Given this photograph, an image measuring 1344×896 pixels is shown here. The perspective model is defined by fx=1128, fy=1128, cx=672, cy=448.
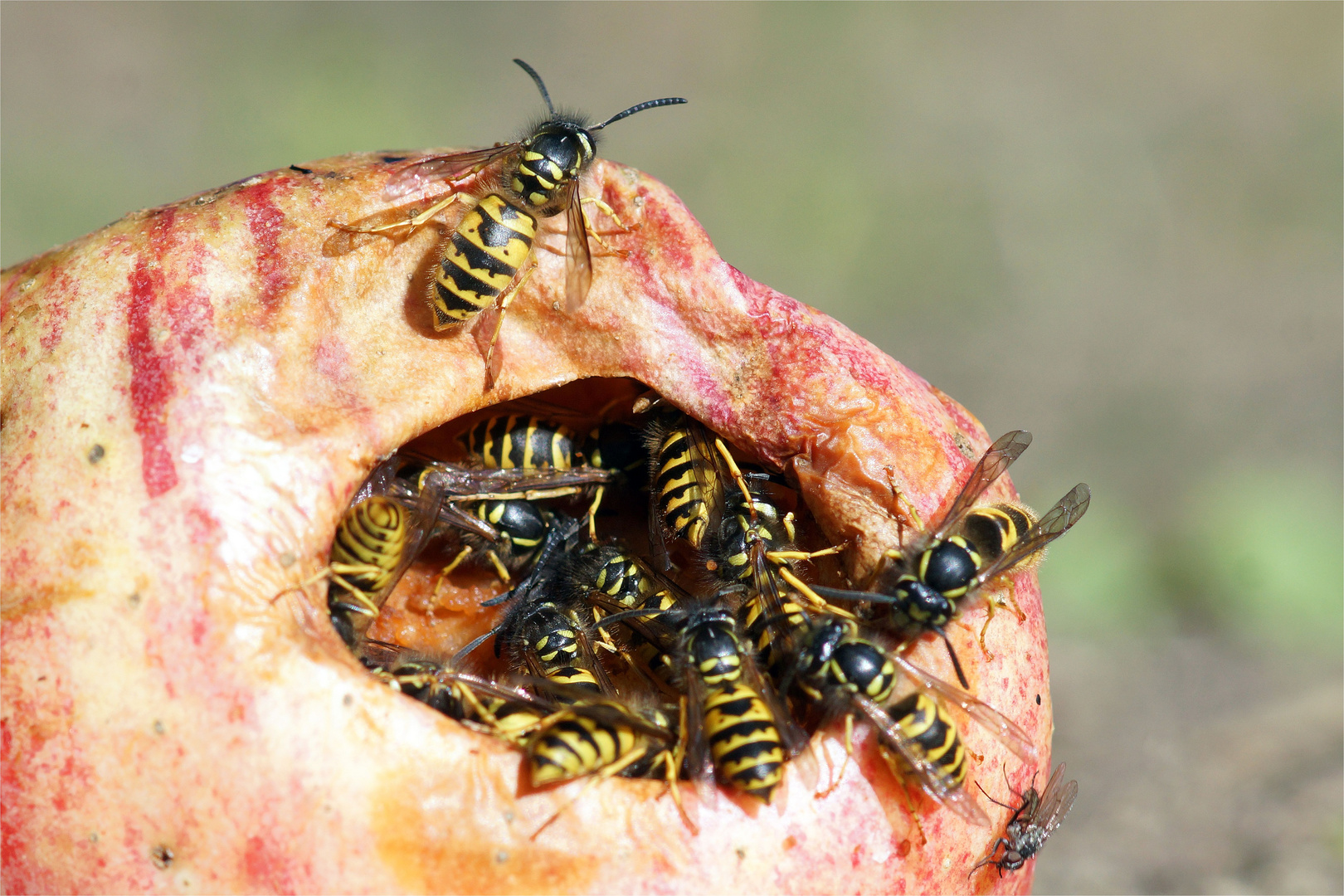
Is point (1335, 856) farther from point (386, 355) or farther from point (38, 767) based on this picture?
point (38, 767)

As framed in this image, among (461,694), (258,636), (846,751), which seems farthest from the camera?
(461,694)

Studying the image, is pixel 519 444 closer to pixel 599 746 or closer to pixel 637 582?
pixel 637 582

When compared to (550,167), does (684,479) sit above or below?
below

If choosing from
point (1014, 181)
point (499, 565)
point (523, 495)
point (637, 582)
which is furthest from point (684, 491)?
point (1014, 181)

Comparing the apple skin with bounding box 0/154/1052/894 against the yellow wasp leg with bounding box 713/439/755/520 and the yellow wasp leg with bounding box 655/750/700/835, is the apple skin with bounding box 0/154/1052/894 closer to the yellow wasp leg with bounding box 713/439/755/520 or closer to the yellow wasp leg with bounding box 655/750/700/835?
the yellow wasp leg with bounding box 655/750/700/835

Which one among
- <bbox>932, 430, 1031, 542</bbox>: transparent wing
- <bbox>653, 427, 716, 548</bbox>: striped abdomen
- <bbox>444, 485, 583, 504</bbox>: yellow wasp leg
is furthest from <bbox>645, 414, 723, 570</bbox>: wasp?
<bbox>932, 430, 1031, 542</bbox>: transparent wing

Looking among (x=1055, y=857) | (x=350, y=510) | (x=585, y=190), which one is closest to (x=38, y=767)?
(x=350, y=510)

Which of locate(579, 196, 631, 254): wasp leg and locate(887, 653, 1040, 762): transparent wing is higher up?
locate(579, 196, 631, 254): wasp leg
